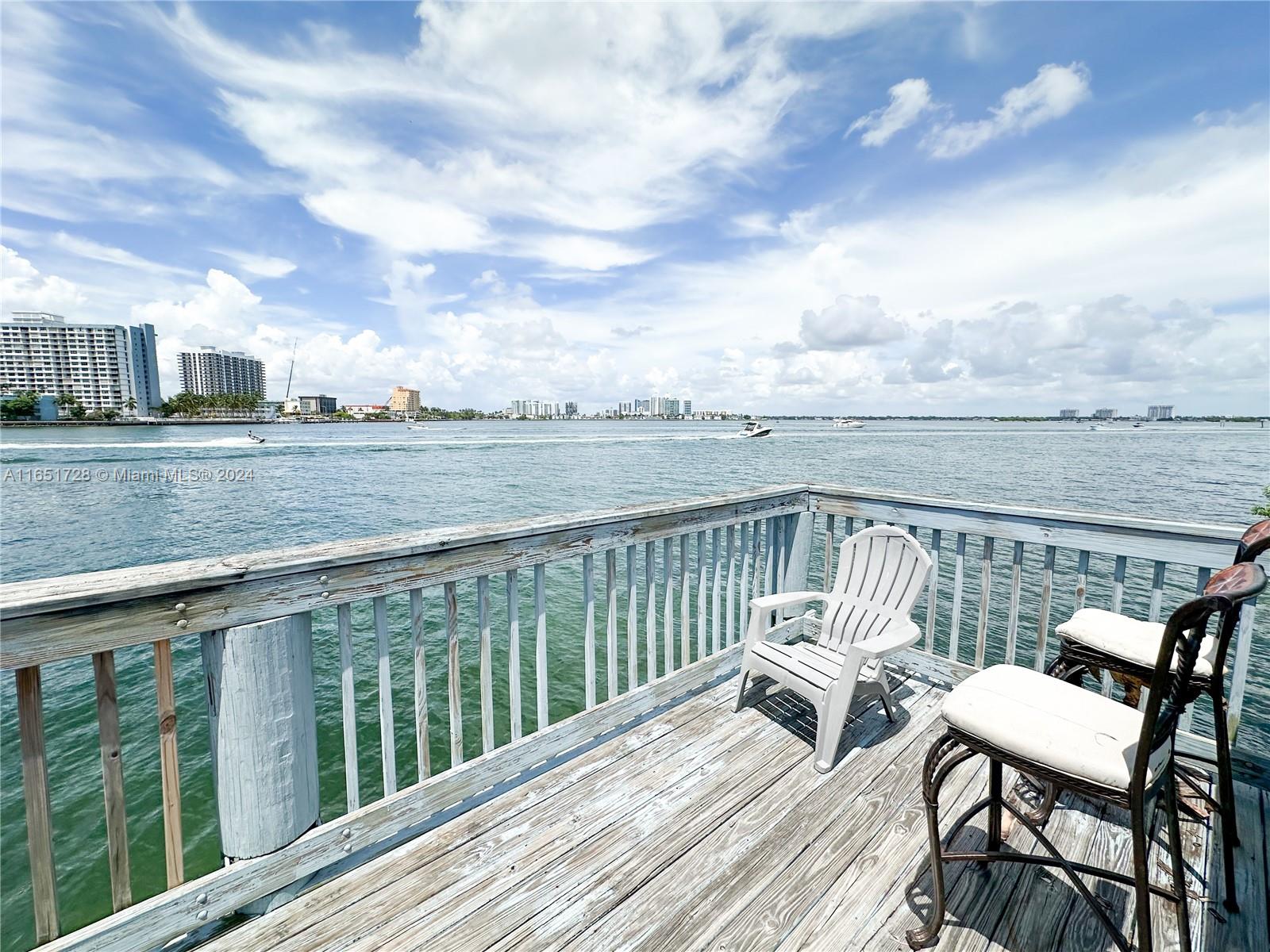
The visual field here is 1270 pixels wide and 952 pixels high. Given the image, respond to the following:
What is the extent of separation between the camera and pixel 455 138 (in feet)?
28.2

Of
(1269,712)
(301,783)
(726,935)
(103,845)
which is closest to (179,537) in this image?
(103,845)

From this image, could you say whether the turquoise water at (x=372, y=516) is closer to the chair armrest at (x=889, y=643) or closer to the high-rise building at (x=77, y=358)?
the chair armrest at (x=889, y=643)

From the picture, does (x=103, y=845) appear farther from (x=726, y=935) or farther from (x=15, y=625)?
(x=726, y=935)

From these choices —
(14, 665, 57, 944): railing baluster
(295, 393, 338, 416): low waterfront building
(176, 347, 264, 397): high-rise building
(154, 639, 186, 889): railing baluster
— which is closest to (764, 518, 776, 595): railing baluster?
(154, 639, 186, 889): railing baluster

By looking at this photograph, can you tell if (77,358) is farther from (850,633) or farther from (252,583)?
(850,633)

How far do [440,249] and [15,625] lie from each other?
51.5ft

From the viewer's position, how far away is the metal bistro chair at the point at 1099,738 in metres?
1.10

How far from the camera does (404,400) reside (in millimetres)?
80500

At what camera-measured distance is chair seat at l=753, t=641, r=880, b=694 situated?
7.37ft

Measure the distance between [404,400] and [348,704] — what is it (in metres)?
87.8

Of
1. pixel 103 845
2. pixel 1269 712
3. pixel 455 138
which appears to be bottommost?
pixel 103 845

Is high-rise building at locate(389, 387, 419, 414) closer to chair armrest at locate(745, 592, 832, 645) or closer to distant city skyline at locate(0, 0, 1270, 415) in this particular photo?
distant city skyline at locate(0, 0, 1270, 415)

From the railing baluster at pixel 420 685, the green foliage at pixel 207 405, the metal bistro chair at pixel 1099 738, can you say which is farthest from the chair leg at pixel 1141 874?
the green foliage at pixel 207 405

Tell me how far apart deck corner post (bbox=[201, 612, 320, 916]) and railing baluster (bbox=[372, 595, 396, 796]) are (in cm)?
21
